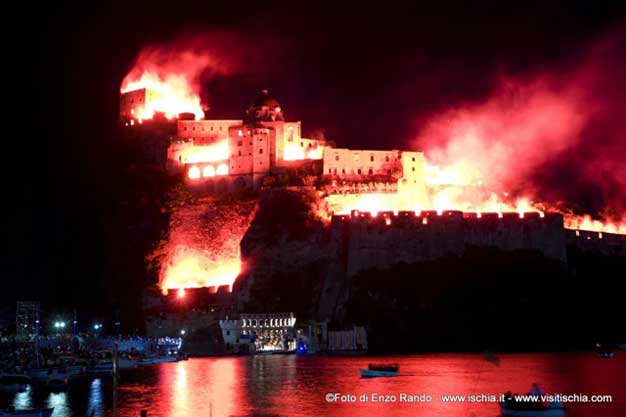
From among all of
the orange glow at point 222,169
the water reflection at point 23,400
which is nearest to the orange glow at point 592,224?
the orange glow at point 222,169

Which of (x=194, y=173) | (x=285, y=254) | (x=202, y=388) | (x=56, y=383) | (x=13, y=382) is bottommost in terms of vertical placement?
(x=202, y=388)

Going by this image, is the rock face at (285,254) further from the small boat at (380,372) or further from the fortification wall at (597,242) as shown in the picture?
the fortification wall at (597,242)

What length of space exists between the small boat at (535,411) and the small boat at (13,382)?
28.7 m

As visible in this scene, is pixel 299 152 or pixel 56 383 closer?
pixel 56 383

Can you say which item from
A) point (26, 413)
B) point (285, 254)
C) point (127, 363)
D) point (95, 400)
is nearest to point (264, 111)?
point (285, 254)

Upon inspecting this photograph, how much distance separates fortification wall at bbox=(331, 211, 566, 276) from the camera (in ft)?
247

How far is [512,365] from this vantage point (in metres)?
61.2

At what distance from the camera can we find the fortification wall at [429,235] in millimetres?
75438

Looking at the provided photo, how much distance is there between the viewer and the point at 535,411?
40.5 m

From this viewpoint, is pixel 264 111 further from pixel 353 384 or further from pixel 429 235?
pixel 353 384

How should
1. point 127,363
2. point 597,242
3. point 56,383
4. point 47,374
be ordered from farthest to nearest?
point 597,242 → point 127,363 → point 47,374 → point 56,383

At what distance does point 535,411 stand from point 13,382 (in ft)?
101

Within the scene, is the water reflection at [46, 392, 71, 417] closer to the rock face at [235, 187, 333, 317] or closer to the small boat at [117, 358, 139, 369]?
the small boat at [117, 358, 139, 369]

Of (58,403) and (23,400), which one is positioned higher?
(23,400)
